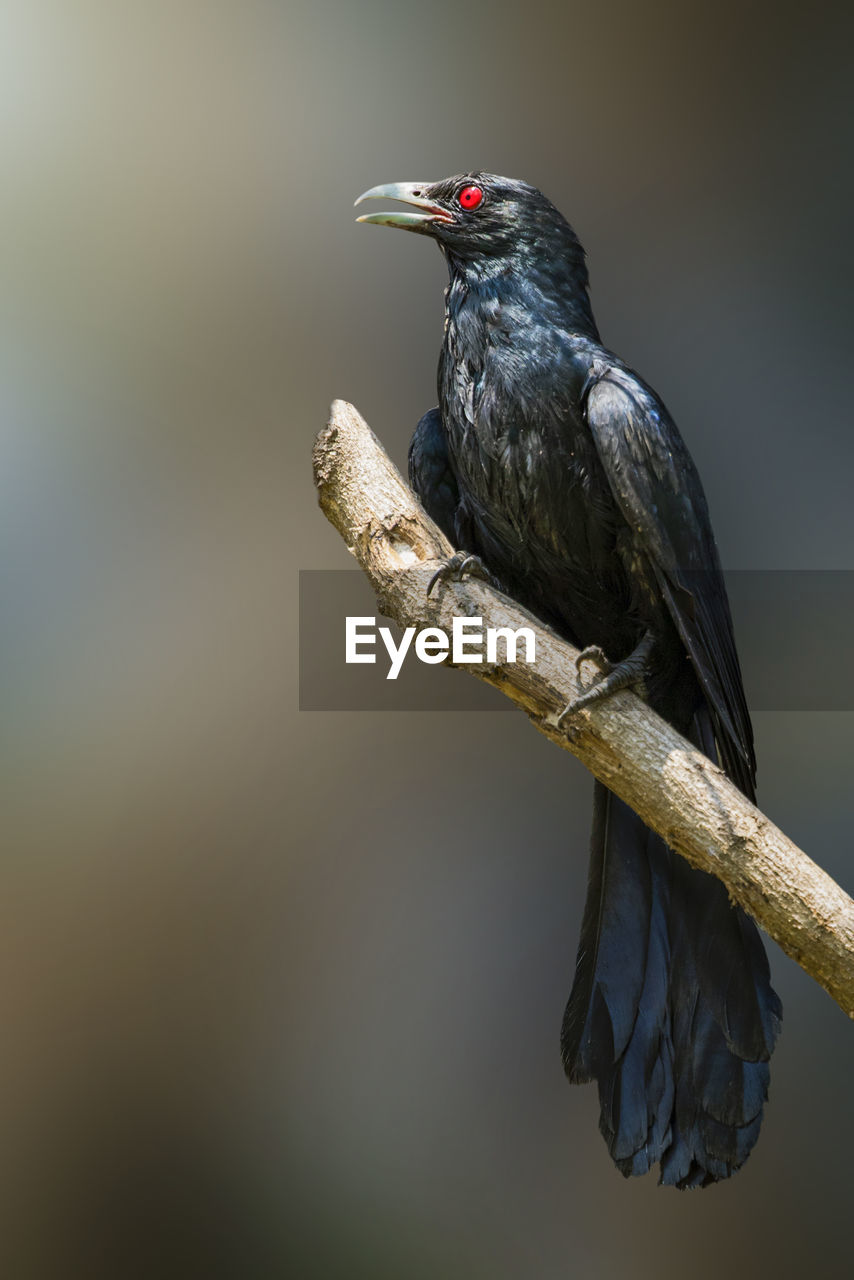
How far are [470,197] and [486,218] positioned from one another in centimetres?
6

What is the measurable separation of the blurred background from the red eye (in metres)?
0.58

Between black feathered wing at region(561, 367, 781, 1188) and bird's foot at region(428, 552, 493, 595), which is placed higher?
Result: bird's foot at region(428, 552, 493, 595)

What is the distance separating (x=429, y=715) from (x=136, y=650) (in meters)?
0.74

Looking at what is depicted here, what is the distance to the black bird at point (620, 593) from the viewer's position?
193 cm

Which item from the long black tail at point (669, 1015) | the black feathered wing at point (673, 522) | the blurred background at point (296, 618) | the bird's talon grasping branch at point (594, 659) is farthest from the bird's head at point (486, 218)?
the long black tail at point (669, 1015)

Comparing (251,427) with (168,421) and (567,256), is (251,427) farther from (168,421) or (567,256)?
(567,256)

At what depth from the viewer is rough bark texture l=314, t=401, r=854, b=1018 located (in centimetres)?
170

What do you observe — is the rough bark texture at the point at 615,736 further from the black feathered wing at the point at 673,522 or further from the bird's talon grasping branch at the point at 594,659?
the black feathered wing at the point at 673,522

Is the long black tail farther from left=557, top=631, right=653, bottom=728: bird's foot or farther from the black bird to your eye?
left=557, top=631, right=653, bottom=728: bird's foot

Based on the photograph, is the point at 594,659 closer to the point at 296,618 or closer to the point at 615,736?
the point at 615,736

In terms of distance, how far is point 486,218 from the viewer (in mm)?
2107

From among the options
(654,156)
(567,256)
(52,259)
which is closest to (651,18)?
(654,156)

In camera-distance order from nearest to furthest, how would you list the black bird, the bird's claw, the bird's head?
1. the bird's claw
2. the black bird
3. the bird's head

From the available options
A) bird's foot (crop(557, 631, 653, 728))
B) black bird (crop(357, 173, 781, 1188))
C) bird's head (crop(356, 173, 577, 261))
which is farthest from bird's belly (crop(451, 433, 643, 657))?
bird's head (crop(356, 173, 577, 261))
